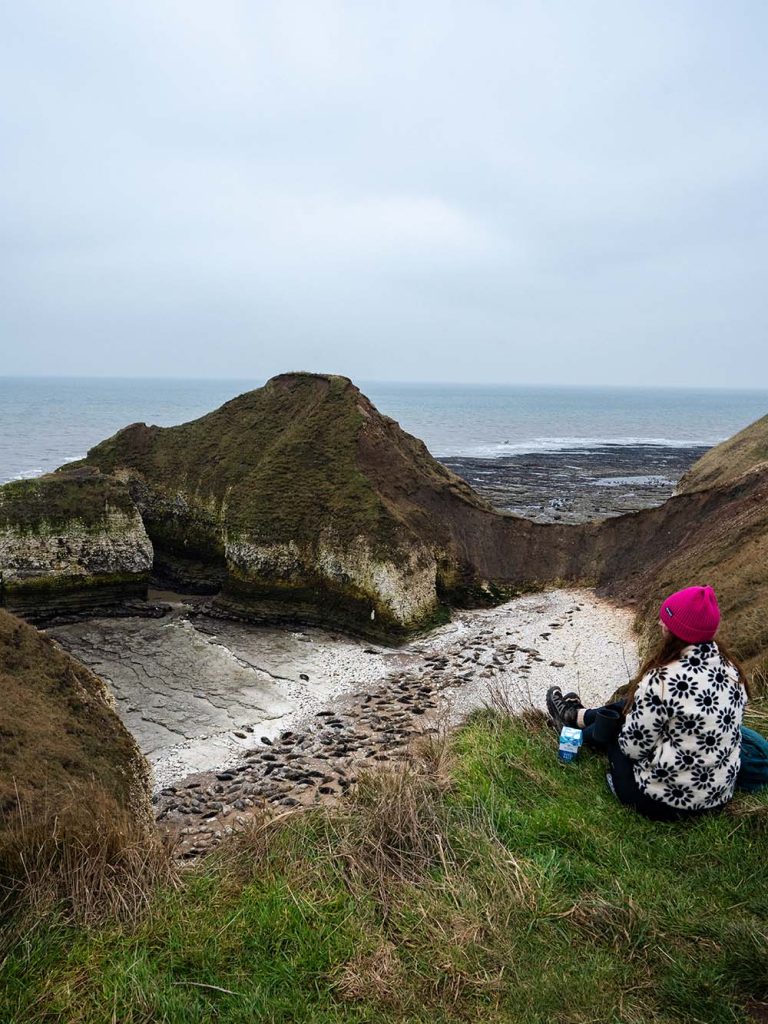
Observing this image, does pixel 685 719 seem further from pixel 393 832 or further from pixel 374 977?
pixel 374 977

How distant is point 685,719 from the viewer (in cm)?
580

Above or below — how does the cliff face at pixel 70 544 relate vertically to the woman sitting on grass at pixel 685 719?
below

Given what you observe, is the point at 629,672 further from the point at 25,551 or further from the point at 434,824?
the point at 25,551

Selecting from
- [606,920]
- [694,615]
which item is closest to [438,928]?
[606,920]

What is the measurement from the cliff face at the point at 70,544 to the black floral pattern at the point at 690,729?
17924mm

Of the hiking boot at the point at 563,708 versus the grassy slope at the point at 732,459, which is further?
the grassy slope at the point at 732,459

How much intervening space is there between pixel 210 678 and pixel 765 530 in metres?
12.9

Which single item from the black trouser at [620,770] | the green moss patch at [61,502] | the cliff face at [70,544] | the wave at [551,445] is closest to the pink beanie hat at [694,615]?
the black trouser at [620,770]

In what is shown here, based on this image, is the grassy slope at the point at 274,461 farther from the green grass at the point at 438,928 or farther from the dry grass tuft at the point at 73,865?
the dry grass tuft at the point at 73,865

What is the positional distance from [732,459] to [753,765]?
854 inches

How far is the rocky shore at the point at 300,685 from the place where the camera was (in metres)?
11.0

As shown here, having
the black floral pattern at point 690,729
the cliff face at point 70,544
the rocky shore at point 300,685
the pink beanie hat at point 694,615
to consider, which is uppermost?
the pink beanie hat at point 694,615

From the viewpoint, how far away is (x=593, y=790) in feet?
22.3

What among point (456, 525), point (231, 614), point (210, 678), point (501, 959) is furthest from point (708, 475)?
point (501, 959)
